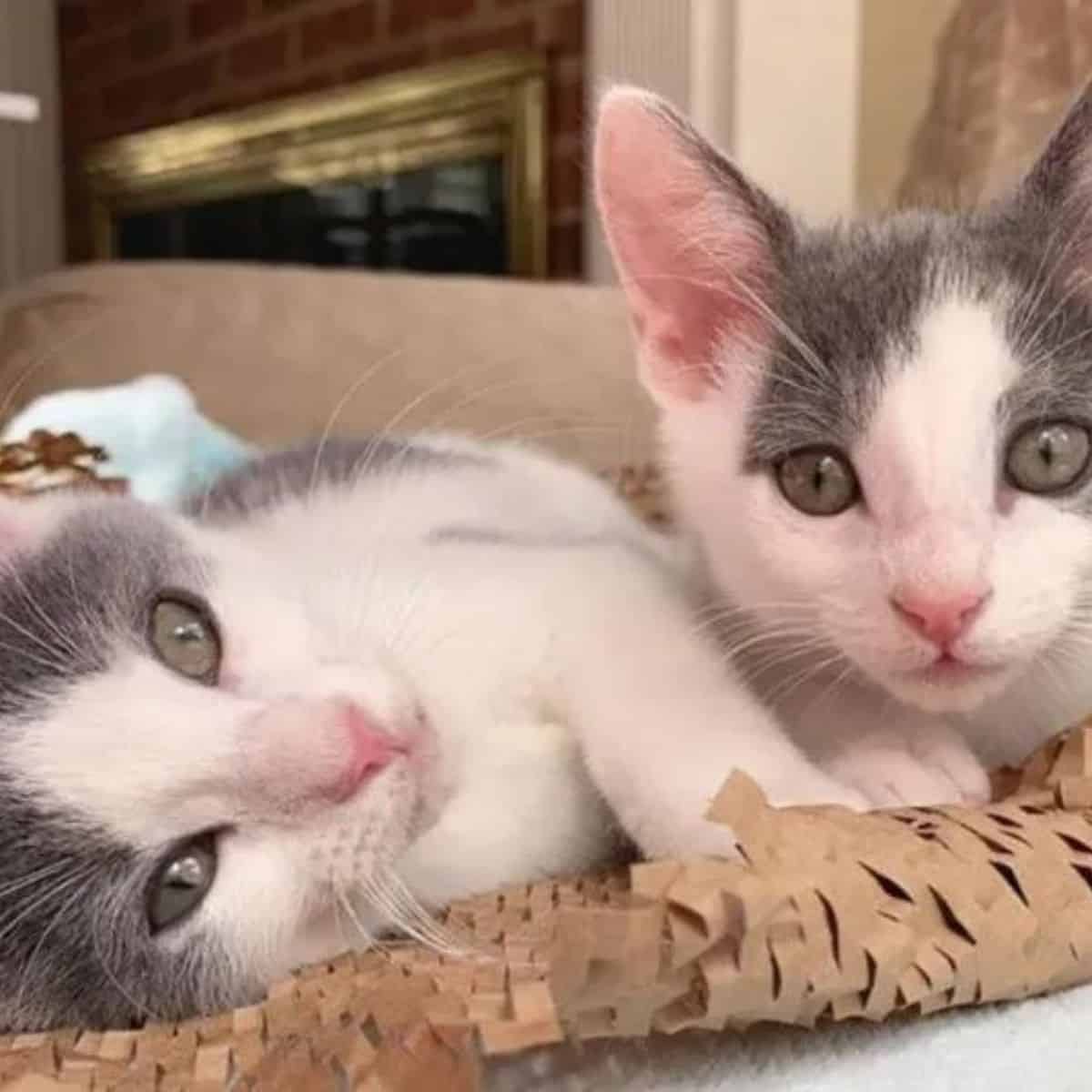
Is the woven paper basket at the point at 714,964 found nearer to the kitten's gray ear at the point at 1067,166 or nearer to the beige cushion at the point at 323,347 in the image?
the kitten's gray ear at the point at 1067,166

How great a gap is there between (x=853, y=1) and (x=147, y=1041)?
213 cm

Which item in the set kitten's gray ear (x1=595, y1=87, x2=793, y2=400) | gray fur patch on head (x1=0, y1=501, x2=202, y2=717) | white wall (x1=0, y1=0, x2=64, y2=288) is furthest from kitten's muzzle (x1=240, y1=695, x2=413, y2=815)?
white wall (x1=0, y1=0, x2=64, y2=288)

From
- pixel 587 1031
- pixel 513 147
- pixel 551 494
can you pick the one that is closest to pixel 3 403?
pixel 551 494

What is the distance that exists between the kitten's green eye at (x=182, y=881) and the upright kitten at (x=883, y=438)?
→ 33 cm

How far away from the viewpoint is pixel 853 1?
8.31 ft

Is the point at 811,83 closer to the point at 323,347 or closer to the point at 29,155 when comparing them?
the point at 323,347

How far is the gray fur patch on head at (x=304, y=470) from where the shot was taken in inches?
51.6

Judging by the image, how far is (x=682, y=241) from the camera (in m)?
1.06

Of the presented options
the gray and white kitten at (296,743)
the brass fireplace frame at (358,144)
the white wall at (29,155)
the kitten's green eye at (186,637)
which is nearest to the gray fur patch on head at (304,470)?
the gray and white kitten at (296,743)

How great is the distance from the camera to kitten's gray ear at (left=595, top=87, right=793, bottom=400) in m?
1.01

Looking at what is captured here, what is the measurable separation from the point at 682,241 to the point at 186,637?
15.1 inches

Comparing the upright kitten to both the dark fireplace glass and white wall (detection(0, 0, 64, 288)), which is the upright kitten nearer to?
the dark fireplace glass

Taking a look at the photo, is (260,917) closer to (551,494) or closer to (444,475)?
(444,475)

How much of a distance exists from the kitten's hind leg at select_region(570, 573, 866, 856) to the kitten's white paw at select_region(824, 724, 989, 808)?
2cm
